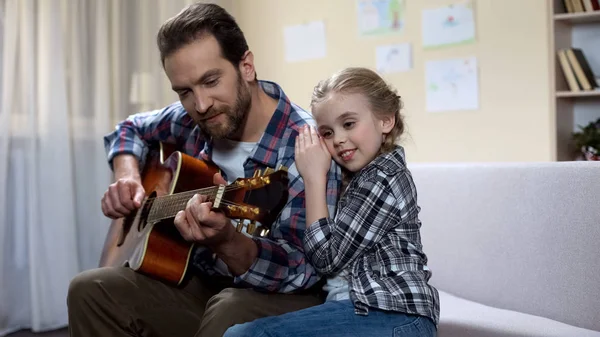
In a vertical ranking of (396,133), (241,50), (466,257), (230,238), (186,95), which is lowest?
(466,257)

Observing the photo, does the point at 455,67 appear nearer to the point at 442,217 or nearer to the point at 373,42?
the point at 373,42

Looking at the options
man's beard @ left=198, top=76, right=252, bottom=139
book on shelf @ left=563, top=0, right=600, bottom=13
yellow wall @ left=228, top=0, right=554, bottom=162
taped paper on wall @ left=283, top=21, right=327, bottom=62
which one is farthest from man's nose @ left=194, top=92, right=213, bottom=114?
taped paper on wall @ left=283, top=21, right=327, bottom=62

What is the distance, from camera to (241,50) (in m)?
1.79

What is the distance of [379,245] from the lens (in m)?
1.47

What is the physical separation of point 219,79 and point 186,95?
10 centimetres

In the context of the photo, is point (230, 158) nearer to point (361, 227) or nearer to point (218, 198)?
point (218, 198)

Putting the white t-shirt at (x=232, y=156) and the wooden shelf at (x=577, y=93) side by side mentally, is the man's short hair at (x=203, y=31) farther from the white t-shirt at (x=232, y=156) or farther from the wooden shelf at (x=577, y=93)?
the wooden shelf at (x=577, y=93)

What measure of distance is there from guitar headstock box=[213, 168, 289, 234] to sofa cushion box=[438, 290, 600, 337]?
68 cm

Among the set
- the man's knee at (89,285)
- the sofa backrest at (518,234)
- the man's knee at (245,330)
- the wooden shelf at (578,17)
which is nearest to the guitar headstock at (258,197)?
the man's knee at (245,330)

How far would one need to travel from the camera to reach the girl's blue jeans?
1.38 metres

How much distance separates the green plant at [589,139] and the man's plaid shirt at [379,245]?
2464 mm

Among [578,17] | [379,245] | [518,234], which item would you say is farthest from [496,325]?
[578,17]

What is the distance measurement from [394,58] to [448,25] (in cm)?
41

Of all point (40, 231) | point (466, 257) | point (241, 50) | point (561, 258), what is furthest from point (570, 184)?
point (40, 231)
